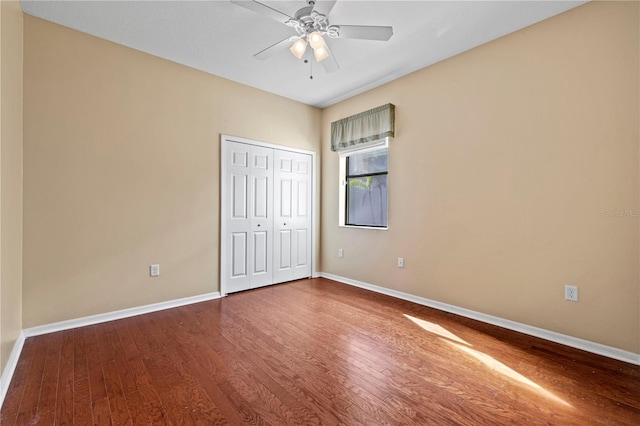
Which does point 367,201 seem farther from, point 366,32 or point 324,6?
point 324,6

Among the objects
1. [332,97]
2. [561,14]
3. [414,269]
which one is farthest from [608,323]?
[332,97]

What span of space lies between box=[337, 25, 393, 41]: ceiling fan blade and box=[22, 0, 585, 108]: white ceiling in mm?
251

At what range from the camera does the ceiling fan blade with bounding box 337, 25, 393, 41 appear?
7.18 feet

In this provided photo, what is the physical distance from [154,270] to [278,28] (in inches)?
108

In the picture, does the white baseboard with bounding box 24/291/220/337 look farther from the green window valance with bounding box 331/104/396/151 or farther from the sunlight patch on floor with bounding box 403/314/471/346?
the green window valance with bounding box 331/104/396/151

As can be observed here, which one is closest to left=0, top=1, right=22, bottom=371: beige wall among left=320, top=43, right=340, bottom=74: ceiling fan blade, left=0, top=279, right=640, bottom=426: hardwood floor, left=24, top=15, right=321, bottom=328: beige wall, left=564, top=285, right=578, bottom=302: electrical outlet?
left=24, top=15, right=321, bottom=328: beige wall

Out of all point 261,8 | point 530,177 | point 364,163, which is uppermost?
point 261,8

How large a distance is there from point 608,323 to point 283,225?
350 centimetres

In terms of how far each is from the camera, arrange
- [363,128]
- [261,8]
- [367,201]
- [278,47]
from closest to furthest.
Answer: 1. [261,8]
2. [278,47]
3. [363,128]
4. [367,201]

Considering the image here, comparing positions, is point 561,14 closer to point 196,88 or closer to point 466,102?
point 466,102

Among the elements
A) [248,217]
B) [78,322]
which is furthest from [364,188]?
[78,322]

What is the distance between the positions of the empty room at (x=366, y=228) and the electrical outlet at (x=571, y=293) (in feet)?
0.06

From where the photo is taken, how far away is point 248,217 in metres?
3.93

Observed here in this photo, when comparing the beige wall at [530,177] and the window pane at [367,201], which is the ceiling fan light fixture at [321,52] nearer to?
the beige wall at [530,177]
